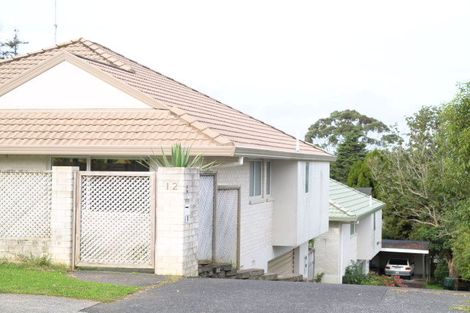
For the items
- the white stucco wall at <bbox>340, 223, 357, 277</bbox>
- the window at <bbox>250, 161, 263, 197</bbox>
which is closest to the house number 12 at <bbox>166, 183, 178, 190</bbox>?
the window at <bbox>250, 161, 263, 197</bbox>

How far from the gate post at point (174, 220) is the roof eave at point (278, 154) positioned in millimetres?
2217

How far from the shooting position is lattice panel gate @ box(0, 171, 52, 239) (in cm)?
1274

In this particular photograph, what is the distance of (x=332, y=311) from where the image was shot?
9.18m

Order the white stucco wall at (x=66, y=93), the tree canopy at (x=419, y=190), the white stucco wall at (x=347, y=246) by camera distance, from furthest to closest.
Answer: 1. the tree canopy at (x=419, y=190)
2. the white stucco wall at (x=347, y=246)
3. the white stucco wall at (x=66, y=93)

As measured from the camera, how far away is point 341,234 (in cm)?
2909

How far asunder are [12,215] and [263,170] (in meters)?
7.20

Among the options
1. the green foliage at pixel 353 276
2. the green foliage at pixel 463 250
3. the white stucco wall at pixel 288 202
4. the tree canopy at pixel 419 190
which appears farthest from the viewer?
the tree canopy at pixel 419 190

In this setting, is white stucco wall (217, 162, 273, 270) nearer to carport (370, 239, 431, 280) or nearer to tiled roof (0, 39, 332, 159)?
tiled roof (0, 39, 332, 159)

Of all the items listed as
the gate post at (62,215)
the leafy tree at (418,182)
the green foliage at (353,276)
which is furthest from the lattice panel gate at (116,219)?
the leafy tree at (418,182)

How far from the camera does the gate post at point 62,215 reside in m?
12.5

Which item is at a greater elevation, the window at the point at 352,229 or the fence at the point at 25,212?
the fence at the point at 25,212

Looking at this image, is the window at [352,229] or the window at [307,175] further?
the window at [352,229]

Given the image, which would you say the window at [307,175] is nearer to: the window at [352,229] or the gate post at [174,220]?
the gate post at [174,220]

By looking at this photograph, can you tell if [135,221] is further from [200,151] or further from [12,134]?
→ [12,134]
